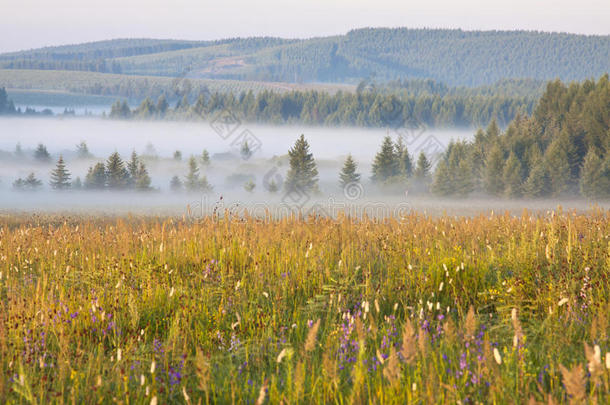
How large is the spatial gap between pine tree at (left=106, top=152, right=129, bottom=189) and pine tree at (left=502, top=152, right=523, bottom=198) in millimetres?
46546

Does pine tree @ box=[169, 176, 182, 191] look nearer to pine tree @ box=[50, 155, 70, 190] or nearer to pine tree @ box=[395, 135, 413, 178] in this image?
pine tree @ box=[50, 155, 70, 190]

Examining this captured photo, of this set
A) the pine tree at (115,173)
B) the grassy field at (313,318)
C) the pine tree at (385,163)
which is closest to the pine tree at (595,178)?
the pine tree at (385,163)

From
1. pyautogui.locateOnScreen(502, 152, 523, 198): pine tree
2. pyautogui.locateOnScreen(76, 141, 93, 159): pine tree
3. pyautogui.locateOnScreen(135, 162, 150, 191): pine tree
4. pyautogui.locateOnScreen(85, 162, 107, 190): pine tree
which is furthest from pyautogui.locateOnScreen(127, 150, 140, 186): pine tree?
pyautogui.locateOnScreen(76, 141, 93, 159): pine tree

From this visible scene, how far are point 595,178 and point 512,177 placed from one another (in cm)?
790

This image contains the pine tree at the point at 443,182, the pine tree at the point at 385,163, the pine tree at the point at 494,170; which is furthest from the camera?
the pine tree at the point at 385,163

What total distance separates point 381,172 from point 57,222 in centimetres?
5483

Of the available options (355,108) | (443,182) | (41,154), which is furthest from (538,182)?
(355,108)

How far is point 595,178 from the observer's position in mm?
48875

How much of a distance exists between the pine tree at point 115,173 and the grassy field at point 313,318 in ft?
206

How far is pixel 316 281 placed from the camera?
21.0 feet

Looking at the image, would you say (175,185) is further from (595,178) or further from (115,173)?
(595,178)

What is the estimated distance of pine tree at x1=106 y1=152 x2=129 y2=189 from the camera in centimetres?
6881

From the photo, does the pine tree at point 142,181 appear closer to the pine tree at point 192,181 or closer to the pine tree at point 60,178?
the pine tree at point 60,178

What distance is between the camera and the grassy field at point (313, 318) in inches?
143
